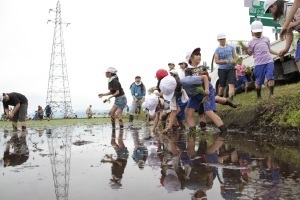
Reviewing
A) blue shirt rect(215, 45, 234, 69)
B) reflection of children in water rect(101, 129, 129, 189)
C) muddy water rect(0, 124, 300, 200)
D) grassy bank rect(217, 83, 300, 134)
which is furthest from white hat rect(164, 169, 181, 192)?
blue shirt rect(215, 45, 234, 69)

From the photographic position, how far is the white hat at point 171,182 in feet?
6.81

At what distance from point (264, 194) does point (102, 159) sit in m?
1.99

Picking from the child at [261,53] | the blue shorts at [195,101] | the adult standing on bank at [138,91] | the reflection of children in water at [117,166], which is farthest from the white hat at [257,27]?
the adult standing on bank at [138,91]

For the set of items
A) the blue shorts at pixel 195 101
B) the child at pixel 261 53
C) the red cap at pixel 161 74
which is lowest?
the blue shorts at pixel 195 101

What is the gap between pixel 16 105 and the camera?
9.62 meters

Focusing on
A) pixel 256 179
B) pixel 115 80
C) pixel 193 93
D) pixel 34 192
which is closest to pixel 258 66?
pixel 193 93

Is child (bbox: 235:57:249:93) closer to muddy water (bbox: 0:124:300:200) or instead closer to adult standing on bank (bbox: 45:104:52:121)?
muddy water (bbox: 0:124:300:200)

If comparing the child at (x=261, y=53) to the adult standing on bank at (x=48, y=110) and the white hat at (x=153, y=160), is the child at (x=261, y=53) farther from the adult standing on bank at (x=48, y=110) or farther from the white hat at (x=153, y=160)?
the adult standing on bank at (x=48, y=110)

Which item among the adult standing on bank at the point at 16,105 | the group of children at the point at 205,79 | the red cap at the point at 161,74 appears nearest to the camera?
the group of children at the point at 205,79

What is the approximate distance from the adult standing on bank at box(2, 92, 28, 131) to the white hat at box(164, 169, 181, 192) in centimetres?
825

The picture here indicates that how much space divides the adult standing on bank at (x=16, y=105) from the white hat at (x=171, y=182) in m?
8.25

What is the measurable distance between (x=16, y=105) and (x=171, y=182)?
855 centimetres

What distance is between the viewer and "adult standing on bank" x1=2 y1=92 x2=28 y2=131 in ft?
31.4

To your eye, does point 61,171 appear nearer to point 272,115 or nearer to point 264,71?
point 272,115
